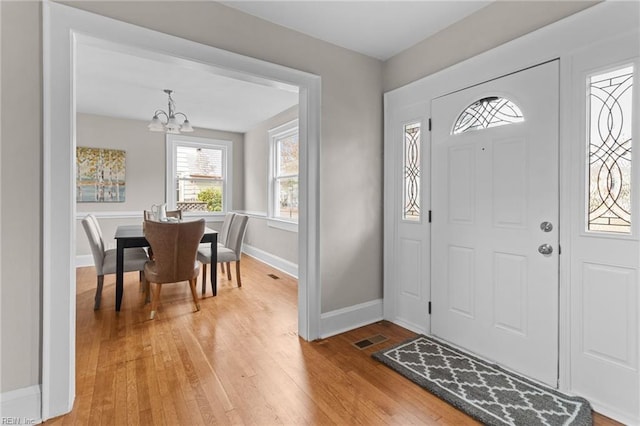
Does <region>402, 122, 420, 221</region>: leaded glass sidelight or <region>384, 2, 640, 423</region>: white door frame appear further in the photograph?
<region>402, 122, 420, 221</region>: leaded glass sidelight

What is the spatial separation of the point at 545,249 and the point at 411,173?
121cm

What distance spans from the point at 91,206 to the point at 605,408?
656cm

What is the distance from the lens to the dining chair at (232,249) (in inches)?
152

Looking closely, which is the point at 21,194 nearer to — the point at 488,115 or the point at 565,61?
the point at 488,115

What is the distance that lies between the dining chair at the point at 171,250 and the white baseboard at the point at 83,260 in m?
2.79

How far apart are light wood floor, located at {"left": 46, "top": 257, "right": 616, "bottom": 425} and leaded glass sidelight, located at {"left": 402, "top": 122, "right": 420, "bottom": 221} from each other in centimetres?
109

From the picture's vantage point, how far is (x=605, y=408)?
170 cm

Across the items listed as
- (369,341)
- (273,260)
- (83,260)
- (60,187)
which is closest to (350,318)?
(369,341)

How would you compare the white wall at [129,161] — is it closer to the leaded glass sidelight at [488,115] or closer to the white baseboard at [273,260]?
the white baseboard at [273,260]

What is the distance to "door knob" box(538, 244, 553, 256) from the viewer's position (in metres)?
1.92

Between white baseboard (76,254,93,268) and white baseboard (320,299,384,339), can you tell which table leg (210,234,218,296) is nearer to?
white baseboard (320,299,384,339)

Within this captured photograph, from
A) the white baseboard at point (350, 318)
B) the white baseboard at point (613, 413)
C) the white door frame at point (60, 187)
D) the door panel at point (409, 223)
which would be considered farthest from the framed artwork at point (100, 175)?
the white baseboard at point (613, 413)

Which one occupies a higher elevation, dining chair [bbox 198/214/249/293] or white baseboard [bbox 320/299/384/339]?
dining chair [bbox 198/214/249/293]

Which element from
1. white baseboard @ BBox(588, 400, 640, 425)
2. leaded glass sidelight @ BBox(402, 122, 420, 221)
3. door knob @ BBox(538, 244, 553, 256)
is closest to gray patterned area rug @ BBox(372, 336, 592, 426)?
white baseboard @ BBox(588, 400, 640, 425)
